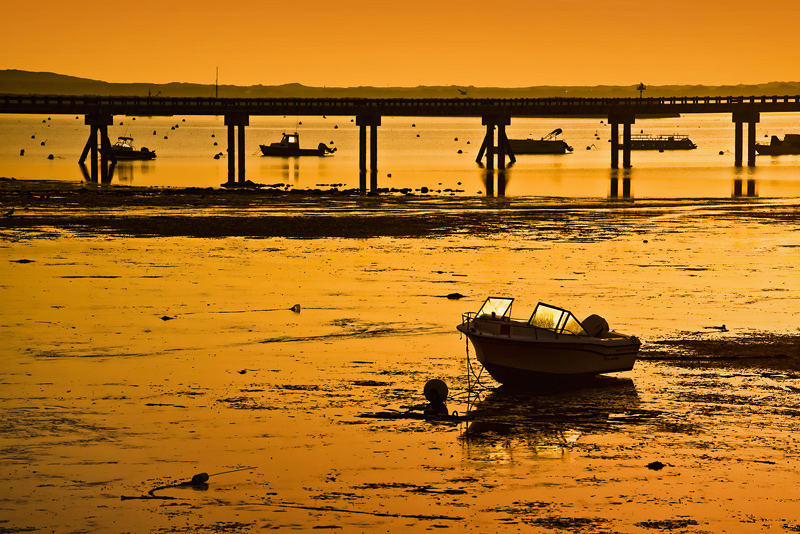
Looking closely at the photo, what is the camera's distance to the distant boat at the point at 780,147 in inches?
6895

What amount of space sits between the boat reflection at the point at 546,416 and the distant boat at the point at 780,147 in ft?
536

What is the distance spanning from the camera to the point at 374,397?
1950 cm

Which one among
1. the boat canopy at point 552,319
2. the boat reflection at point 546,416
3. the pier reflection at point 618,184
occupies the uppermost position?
the pier reflection at point 618,184

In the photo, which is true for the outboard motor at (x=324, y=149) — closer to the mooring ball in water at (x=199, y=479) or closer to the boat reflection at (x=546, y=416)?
the boat reflection at (x=546, y=416)

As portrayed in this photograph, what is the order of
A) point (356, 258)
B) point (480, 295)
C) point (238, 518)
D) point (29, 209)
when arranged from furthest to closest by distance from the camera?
point (29, 209) < point (356, 258) < point (480, 295) < point (238, 518)

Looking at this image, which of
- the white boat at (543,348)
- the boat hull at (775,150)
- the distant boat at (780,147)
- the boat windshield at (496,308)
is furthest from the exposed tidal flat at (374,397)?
the distant boat at (780,147)

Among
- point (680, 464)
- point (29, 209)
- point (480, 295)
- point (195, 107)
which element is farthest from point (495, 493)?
point (195, 107)

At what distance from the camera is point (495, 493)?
1459cm

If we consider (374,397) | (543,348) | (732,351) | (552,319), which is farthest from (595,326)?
(374,397)

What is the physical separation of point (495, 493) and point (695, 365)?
8477mm

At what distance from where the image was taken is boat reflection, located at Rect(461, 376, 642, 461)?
656 inches

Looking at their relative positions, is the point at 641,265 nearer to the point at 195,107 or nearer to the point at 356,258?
the point at 356,258

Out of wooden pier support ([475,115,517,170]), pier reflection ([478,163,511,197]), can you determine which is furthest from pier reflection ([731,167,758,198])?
wooden pier support ([475,115,517,170])

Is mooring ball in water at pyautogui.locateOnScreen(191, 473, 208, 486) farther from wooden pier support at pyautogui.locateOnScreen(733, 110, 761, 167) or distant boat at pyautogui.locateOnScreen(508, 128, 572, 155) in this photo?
distant boat at pyautogui.locateOnScreen(508, 128, 572, 155)
